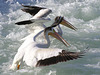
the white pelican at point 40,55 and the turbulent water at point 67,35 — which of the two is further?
the turbulent water at point 67,35

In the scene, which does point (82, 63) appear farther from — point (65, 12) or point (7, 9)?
point (7, 9)

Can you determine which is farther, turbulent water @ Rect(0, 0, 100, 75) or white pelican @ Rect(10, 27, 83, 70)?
turbulent water @ Rect(0, 0, 100, 75)

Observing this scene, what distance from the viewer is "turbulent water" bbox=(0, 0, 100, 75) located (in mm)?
5492

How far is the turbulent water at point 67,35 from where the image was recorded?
549 cm

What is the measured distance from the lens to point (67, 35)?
8.91 metres

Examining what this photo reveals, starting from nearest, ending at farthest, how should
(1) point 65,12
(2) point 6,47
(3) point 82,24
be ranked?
(2) point 6,47, (3) point 82,24, (1) point 65,12

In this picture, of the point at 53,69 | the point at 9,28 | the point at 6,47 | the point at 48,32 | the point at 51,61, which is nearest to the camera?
the point at 51,61

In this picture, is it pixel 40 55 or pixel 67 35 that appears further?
pixel 67 35

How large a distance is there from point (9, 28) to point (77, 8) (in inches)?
171

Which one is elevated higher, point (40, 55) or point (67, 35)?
point (67, 35)

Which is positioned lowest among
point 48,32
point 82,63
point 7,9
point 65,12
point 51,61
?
point 82,63

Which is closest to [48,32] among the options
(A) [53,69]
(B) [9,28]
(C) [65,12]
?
(A) [53,69]

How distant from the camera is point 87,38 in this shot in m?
8.51

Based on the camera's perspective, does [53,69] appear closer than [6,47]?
Yes
